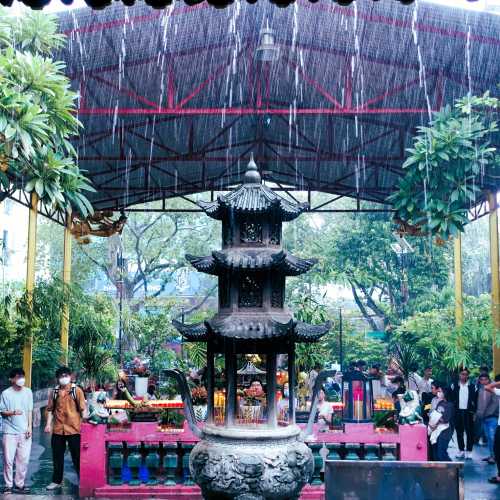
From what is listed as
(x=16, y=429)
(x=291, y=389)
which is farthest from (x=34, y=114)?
(x=291, y=389)

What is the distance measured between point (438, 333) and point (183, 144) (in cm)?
621

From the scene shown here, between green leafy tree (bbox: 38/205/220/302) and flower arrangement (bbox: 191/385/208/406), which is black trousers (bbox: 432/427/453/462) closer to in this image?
flower arrangement (bbox: 191/385/208/406)

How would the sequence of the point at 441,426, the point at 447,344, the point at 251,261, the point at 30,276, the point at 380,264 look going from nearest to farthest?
the point at 251,261
the point at 441,426
the point at 30,276
the point at 447,344
the point at 380,264

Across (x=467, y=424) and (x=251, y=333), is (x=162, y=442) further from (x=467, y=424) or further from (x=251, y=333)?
(x=467, y=424)

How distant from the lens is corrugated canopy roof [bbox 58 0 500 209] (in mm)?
9531

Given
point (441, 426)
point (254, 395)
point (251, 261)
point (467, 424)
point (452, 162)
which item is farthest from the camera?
point (467, 424)

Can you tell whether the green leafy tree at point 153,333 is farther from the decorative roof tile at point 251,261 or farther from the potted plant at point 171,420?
the decorative roof tile at point 251,261

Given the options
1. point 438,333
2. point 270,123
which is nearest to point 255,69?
point 270,123

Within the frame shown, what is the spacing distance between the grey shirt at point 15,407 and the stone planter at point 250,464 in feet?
7.48

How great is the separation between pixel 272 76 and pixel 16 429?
691 centimetres

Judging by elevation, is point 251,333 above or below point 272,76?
below

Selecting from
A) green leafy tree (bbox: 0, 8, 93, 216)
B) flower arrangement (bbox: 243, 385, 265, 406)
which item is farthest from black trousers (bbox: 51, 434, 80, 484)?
green leafy tree (bbox: 0, 8, 93, 216)

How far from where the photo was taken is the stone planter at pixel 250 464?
5.80 meters

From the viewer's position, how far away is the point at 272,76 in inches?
444
